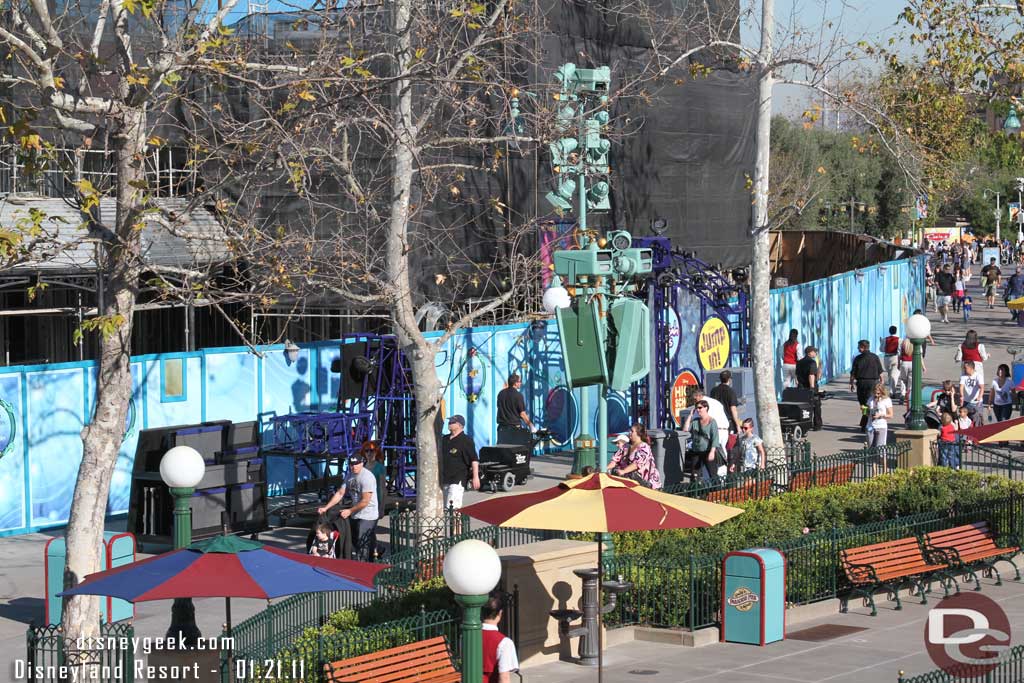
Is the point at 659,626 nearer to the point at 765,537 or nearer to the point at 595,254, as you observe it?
the point at 765,537

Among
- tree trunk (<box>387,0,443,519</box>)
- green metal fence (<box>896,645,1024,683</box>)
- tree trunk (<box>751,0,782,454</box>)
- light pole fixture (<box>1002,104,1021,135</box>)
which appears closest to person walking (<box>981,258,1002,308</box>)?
light pole fixture (<box>1002,104,1021,135</box>)

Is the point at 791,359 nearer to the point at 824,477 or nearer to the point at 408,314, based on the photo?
the point at 824,477

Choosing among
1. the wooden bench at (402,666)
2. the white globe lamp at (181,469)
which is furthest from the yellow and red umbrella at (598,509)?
the white globe lamp at (181,469)

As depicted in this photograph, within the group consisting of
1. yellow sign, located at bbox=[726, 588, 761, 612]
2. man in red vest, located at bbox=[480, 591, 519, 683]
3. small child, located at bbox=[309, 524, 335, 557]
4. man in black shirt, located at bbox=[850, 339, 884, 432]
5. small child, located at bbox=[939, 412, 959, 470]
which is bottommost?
yellow sign, located at bbox=[726, 588, 761, 612]

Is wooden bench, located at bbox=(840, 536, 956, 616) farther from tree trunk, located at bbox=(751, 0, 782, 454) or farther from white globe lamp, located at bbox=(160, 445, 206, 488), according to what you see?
white globe lamp, located at bbox=(160, 445, 206, 488)

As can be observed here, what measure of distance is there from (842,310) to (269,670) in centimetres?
2827

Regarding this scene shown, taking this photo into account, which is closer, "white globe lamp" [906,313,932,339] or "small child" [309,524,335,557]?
"small child" [309,524,335,557]

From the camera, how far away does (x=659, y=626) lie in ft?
49.0

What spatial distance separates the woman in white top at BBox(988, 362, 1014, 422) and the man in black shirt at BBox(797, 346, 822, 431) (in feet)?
11.0

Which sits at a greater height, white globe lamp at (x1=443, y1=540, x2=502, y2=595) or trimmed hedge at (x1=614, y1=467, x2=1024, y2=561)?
white globe lamp at (x1=443, y1=540, x2=502, y2=595)

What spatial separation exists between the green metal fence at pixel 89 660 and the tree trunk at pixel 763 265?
45.1 feet

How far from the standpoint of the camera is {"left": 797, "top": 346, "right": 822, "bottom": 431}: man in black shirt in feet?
96.5

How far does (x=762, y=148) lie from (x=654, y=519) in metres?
11.8

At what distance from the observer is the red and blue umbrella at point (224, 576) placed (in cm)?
1008
